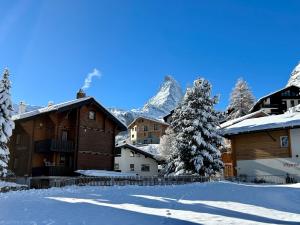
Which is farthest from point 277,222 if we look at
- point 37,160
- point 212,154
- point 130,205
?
point 37,160

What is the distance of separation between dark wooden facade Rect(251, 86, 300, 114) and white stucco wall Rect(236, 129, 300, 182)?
50.7 metres

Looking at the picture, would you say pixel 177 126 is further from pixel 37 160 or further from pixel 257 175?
pixel 37 160

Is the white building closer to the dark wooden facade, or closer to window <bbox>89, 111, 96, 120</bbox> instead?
window <bbox>89, 111, 96, 120</bbox>

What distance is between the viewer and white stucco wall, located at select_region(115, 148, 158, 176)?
56156 millimetres

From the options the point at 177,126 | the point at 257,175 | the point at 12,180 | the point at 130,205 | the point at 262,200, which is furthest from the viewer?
the point at 177,126

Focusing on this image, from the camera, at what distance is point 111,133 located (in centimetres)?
4509

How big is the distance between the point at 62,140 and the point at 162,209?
83.5 feet

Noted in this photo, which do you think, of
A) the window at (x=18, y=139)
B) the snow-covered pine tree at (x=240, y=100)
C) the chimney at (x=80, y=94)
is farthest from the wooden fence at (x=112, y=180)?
the snow-covered pine tree at (x=240, y=100)

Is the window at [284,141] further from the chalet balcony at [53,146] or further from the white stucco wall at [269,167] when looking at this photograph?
the chalet balcony at [53,146]

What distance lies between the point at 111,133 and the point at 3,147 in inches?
582

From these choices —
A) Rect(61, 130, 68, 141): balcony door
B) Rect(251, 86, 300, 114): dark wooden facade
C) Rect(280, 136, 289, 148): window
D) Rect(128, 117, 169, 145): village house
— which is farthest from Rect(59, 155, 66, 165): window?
Rect(251, 86, 300, 114): dark wooden facade

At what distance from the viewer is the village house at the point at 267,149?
3341cm

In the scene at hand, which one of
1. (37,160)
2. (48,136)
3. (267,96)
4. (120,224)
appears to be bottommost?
(120,224)

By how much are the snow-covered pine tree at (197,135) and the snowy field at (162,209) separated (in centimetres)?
1489
